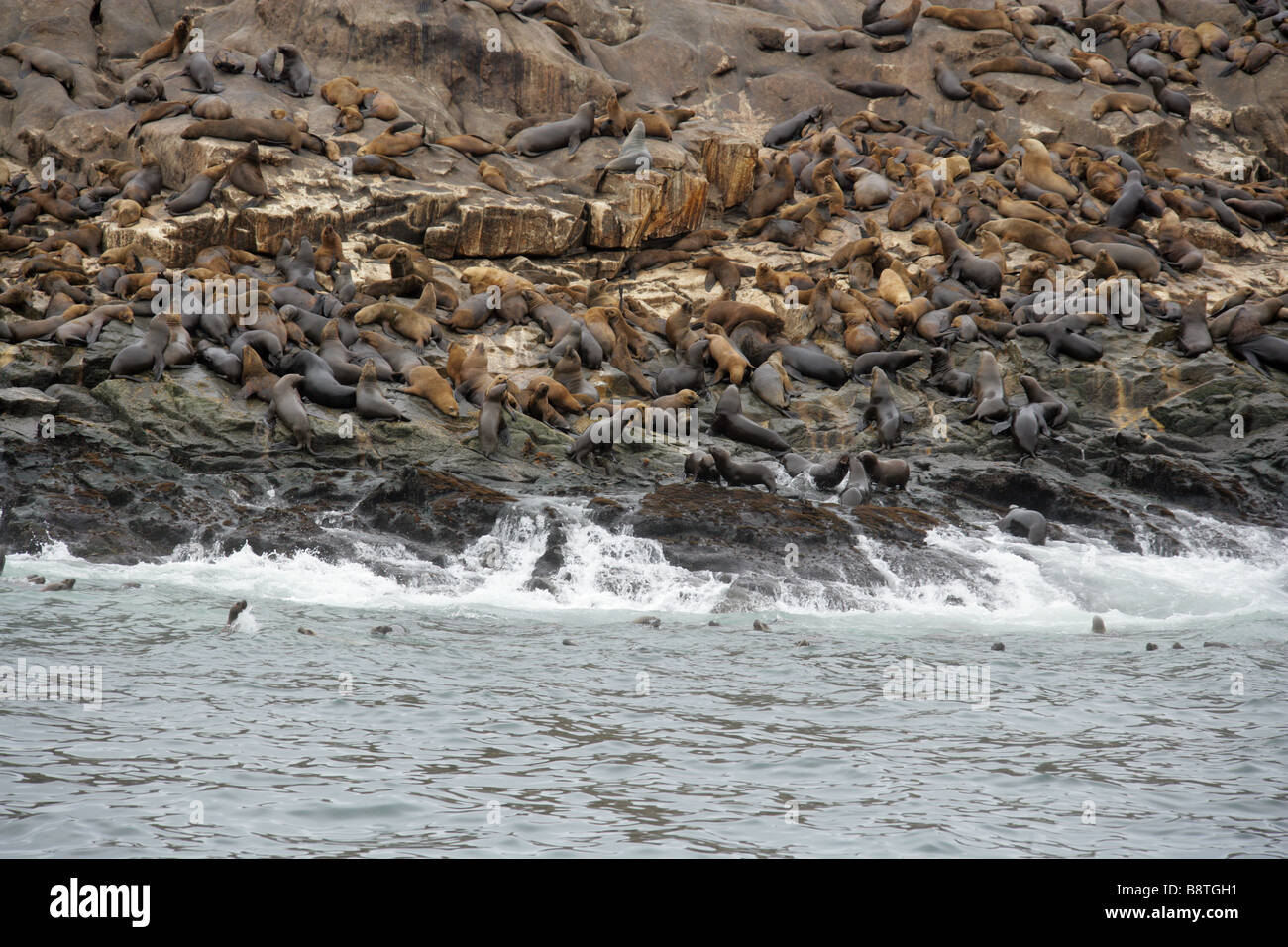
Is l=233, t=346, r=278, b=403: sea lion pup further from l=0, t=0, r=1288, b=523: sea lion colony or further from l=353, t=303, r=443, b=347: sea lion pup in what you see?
l=353, t=303, r=443, b=347: sea lion pup

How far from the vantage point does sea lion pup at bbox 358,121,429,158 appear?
1731cm

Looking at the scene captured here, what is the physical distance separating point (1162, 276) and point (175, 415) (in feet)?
46.8

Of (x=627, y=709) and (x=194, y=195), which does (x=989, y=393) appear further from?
(x=194, y=195)

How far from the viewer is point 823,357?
48.9ft

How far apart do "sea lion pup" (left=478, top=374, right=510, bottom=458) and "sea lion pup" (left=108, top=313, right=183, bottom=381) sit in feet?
10.8

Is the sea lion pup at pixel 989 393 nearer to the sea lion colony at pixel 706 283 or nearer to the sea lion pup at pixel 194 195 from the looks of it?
the sea lion colony at pixel 706 283

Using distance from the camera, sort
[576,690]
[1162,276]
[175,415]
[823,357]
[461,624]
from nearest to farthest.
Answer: [576,690]
[461,624]
[175,415]
[823,357]
[1162,276]

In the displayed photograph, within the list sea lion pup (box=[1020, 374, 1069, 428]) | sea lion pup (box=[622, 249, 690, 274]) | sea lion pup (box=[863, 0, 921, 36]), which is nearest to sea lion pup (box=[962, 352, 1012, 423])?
sea lion pup (box=[1020, 374, 1069, 428])

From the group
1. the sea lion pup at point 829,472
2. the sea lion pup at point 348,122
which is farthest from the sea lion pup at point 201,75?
the sea lion pup at point 829,472

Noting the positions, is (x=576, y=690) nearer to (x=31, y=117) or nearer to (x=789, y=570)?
(x=789, y=570)

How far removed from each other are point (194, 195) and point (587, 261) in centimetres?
547

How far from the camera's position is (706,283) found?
17.1 meters

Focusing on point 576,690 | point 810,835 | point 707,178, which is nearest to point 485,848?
point 810,835

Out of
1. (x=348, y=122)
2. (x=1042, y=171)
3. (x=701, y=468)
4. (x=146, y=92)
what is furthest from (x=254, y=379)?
(x=1042, y=171)
